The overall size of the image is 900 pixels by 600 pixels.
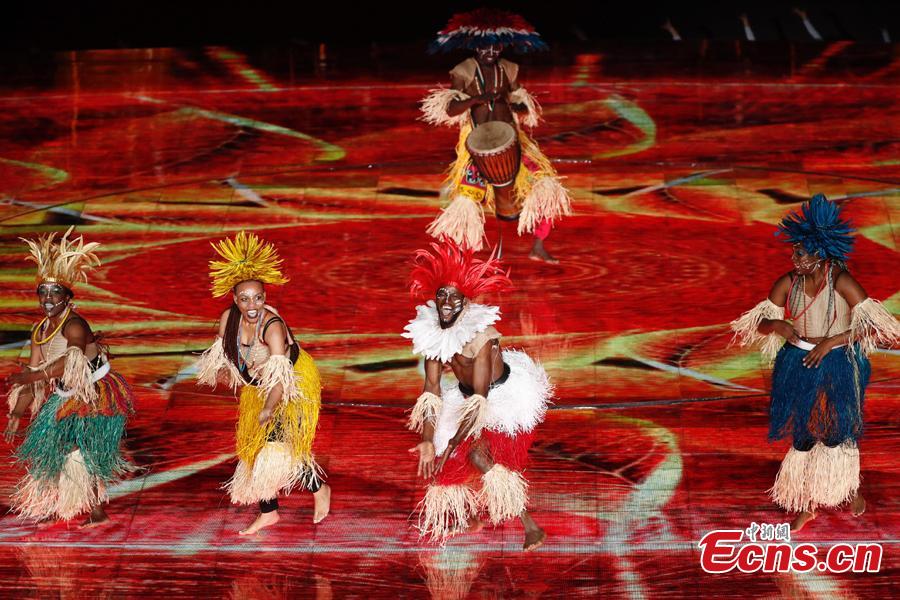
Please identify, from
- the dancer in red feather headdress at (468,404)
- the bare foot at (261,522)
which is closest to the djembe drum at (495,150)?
the dancer in red feather headdress at (468,404)

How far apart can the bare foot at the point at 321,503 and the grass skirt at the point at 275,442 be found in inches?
4.1

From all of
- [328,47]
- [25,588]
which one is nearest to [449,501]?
[25,588]

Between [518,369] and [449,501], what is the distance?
501 millimetres

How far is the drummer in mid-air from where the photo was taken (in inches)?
303

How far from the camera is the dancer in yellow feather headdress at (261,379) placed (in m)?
5.70

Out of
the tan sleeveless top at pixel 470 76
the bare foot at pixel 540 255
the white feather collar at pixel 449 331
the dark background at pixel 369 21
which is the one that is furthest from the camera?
the dark background at pixel 369 21

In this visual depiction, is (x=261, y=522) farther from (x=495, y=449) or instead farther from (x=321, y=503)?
(x=495, y=449)

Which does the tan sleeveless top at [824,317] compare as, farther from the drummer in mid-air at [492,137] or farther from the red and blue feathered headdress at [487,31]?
the red and blue feathered headdress at [487,31]

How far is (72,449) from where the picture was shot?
581 centimetres

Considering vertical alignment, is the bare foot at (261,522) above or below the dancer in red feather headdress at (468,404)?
below

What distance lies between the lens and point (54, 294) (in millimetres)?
5746

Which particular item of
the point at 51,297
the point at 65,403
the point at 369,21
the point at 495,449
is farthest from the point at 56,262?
the point at 369,21

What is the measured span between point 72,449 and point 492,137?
2.69m

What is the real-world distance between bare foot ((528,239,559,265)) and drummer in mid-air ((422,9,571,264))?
0.01 metres
